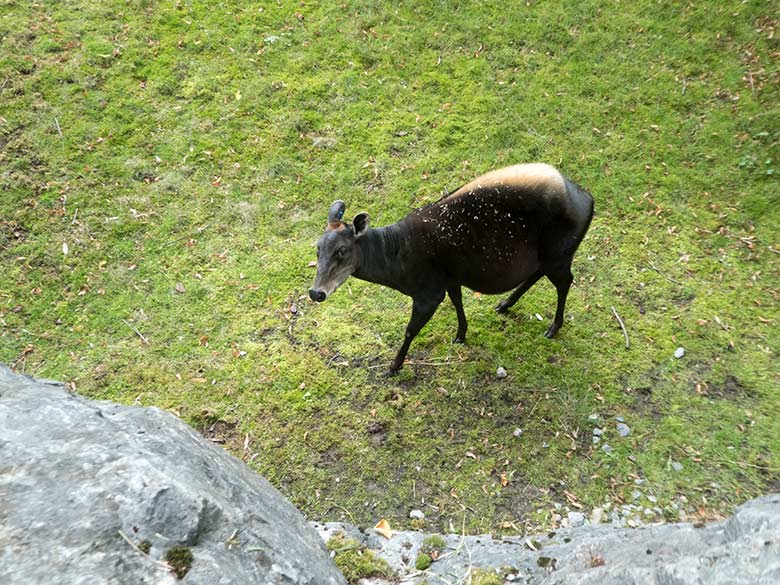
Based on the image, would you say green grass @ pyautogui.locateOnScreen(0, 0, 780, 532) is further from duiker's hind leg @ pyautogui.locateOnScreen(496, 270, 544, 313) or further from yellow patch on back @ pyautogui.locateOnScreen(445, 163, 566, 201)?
yellow patch on back @ pyautogui.locateOnScreen(445, 163, 566, 201)

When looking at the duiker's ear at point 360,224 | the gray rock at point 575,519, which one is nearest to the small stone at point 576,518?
the gray rock at point 575,519

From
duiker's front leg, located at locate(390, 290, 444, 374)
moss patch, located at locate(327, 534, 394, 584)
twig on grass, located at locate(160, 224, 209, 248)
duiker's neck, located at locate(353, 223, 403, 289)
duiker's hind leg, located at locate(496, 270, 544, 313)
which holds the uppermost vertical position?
duiker's neck, located at locate(353, 223, 403, 289)

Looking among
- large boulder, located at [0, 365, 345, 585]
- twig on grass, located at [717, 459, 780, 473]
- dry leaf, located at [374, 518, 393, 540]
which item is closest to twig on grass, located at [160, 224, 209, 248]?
large boulder, located at [0, 365, 345, 585]

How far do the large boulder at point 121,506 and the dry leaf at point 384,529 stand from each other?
48.7 inches

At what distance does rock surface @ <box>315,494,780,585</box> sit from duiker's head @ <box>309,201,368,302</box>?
207cm

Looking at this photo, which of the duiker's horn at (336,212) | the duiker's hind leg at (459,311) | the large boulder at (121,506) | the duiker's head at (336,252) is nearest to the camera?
the large boulder at (121,506)

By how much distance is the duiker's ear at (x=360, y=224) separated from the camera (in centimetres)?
499

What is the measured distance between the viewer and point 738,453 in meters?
5.09

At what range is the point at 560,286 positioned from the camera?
557 cm

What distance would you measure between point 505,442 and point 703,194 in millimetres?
4444

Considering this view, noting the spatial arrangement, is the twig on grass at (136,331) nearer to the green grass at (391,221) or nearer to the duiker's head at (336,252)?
the green grass at (391,221)

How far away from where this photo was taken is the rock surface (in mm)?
2244

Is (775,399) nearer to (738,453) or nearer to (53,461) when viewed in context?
(738,453)

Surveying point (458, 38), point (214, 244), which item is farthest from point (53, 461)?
point (458, 38)
